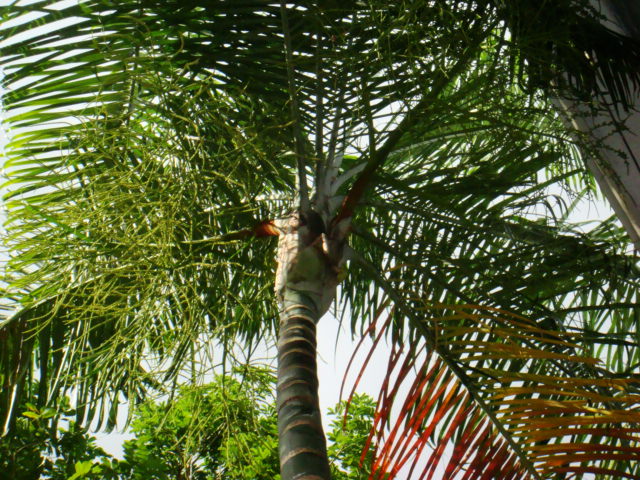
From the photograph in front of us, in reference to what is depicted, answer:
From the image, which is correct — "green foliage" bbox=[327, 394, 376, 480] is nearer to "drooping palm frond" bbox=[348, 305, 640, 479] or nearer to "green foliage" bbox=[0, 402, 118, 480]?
"green foliage" bbox=[0, 402, 118, 480]

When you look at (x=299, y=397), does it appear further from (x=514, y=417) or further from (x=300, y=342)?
(x=514, y=417)

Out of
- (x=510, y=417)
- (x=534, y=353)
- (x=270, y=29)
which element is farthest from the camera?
(x=270, y=29)

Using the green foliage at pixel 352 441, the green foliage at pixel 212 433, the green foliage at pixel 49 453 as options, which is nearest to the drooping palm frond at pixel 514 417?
the green foliage at pixel 212 433

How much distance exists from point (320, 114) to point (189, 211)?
1.29 feet

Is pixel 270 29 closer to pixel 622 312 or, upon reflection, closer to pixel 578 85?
pixel 578 85

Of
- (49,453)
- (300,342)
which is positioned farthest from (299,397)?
(49,453)

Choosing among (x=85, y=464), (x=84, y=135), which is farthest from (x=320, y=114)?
(x=85, y=464)

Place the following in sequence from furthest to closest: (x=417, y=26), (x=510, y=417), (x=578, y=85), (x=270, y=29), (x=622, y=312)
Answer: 1. (x=622, y=312)
2. (x=270, y=29)
3. (x=578, y=85)
4. (x=417, y=26)
5. (x=510, y=417)

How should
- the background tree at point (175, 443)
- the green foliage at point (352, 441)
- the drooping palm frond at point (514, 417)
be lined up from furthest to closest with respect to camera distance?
the green foliage at point (352, 441), the background tree at point (175, 443), the drooping palm frond at point (514, 417)

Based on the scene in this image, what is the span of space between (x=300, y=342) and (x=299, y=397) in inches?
6.3

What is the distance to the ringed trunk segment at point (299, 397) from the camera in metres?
1.07

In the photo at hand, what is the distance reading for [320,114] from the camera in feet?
5.49

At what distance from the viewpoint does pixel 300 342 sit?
1.34 meters

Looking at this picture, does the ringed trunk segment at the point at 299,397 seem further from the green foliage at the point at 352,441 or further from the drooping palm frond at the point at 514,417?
the green foliage at the point at 352,441
